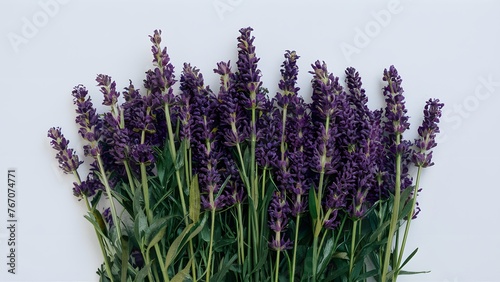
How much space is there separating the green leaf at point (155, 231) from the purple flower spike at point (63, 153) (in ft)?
0.81

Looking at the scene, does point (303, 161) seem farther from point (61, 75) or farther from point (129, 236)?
point (61, 75)

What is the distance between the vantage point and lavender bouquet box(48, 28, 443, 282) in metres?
1.05

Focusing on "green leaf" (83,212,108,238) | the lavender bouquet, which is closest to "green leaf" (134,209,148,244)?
the lavender bouquet

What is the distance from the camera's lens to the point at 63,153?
1.12 metres

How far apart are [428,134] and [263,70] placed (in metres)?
0.42

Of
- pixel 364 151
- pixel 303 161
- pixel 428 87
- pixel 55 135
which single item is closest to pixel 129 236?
pixel 55 135

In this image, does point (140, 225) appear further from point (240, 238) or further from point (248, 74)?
point (248, 74)

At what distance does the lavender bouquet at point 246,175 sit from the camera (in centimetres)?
105

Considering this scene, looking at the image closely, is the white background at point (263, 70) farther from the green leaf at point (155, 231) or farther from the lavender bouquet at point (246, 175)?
the green leaf at point (155, 231)

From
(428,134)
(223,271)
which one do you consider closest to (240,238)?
(223,271)

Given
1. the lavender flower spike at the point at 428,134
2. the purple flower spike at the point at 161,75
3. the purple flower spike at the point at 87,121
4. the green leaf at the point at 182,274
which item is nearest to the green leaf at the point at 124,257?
the green leaf at the point at 182,274

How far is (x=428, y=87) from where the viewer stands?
1200 mm

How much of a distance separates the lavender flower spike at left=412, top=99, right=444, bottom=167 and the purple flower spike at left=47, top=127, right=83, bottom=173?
799mm

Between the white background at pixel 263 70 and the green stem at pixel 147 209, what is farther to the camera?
the white background at pixel 263 70
